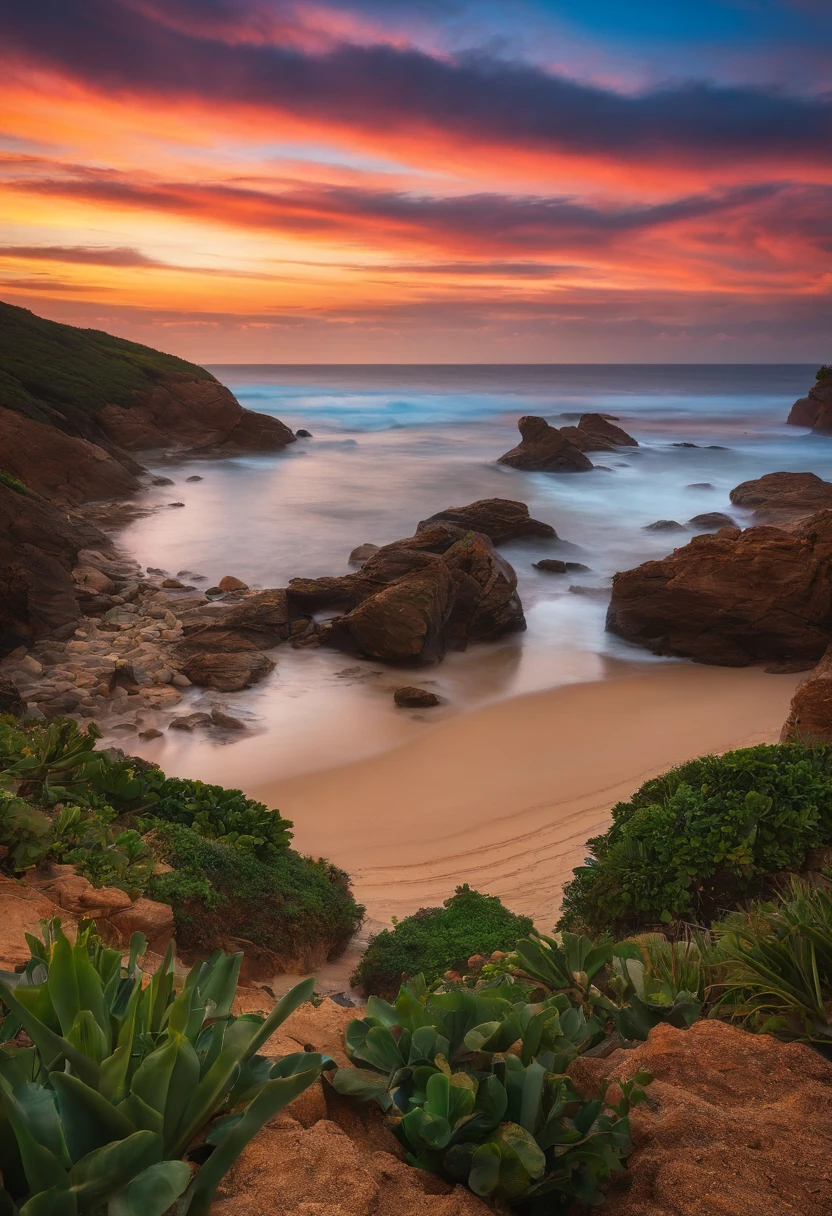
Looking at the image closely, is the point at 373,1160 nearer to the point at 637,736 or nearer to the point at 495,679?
the point at 637,736

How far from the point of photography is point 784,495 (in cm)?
2962

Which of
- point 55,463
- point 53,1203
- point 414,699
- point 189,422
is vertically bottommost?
point 414,699

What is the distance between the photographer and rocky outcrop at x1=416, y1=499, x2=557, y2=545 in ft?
71.6

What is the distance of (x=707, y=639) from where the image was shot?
15625 mm

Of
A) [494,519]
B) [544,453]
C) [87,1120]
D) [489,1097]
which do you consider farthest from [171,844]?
[544,453]

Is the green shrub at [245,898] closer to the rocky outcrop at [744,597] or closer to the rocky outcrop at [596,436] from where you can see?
the rocky outcrop at [744,597]

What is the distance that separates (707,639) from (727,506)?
1834cm

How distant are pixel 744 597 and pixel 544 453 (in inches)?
937

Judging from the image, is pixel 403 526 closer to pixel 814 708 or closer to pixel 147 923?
pixel 814 708

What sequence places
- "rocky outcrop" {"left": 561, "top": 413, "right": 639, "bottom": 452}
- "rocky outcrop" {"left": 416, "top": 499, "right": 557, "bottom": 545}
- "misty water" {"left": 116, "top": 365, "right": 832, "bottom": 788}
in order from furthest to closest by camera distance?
"rocky outcrop" {"left": 561, "top": 413, "right": 639, "bottom": 452}
"rocky outcrop" {"left": 416, "top": 499, "right": 557, "bottom": 545}
"misty water" {"left": 116, "top": 365, "right": 832, "bottom": 788}

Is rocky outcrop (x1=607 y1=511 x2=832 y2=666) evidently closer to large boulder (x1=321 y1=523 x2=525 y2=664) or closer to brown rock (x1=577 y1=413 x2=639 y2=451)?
large boulder (x1=321 y1=523 x2=525 y2=664)

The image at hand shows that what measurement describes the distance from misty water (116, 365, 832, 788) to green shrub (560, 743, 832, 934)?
621 cm

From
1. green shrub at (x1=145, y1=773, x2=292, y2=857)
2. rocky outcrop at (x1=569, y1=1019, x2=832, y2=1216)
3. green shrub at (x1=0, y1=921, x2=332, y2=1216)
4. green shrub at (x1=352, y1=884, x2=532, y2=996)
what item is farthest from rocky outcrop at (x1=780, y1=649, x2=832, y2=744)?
green shrub at (x1=0, y1=921, x2=332, y2=1216)

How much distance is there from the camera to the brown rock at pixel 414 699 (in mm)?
13453
